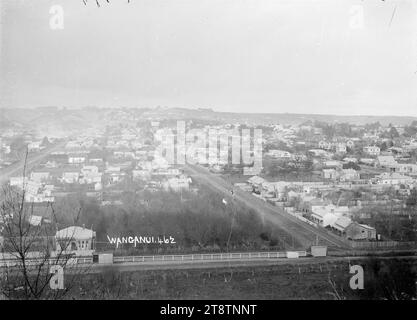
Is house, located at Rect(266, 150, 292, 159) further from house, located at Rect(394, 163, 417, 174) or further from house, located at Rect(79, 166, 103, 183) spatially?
house, located at Rect(79, 166, 103, 183)

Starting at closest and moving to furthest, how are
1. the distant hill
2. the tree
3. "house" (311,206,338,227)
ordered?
the tree
the distant hill
"house" (311,206,338,227)

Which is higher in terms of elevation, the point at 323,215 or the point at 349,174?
the point at 349,174

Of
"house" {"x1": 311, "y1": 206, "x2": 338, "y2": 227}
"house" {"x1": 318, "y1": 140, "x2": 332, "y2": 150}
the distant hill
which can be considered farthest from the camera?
"house" {"x1": 318, "y1": 140, "x2": 332, "y2": 150}

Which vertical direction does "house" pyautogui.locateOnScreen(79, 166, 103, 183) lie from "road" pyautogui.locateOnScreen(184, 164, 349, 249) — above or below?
above

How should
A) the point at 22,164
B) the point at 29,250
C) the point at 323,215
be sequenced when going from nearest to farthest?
the point at 29,250 → the point at 22,164 → the point at 323,215

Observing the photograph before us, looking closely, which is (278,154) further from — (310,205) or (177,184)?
(177,184)

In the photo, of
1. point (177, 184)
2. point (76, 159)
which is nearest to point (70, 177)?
point (76, 159)

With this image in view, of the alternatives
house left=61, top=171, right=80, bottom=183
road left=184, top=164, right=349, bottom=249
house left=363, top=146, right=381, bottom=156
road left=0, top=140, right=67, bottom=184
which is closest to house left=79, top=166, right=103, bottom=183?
house left=61, top=171, right=80, bottom=183
